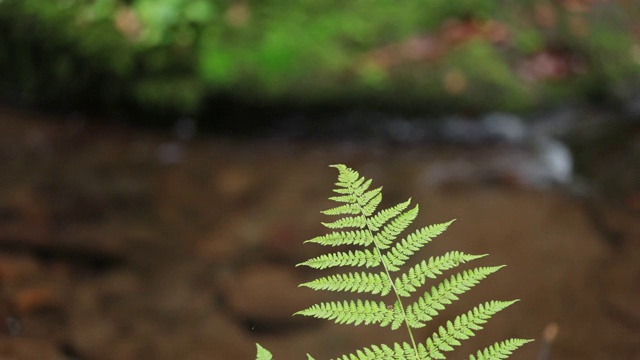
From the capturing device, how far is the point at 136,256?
15.2ft

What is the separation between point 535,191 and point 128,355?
366 cm

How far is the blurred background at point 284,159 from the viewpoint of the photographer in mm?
4113

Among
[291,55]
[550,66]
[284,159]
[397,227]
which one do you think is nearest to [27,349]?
[284,159]

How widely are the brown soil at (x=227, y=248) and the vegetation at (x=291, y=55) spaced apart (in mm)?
535

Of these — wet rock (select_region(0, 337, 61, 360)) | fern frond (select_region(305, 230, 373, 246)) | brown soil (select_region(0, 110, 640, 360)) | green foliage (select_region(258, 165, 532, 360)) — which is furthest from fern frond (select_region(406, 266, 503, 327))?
wet rock (select_region(0, 337, 61, 360))

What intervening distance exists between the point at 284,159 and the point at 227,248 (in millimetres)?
1412

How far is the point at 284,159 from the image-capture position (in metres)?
5.91

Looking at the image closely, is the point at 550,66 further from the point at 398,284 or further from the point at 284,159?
the point at 398,284

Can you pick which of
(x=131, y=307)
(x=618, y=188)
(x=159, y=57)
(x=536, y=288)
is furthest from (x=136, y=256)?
(x=618, y=188)

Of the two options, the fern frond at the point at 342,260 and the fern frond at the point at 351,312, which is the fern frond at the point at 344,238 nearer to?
the fern frond at the point at 342,260

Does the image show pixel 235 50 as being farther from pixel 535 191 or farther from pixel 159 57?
pixel 535 191

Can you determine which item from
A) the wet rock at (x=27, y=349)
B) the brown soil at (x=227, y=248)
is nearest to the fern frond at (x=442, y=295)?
the brown soil at (x=227, y=248)

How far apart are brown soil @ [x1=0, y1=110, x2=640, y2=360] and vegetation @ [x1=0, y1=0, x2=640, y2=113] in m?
0.53

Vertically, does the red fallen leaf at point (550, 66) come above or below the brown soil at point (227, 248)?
above
